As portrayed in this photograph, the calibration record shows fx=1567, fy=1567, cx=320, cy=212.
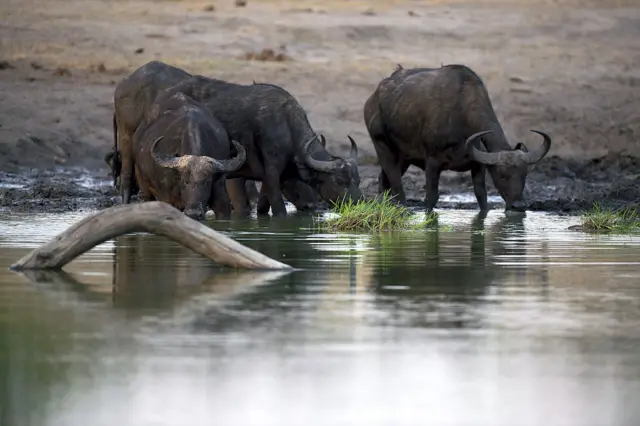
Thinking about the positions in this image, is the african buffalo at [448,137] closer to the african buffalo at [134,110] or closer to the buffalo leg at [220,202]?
the african buffalo at [134,110]

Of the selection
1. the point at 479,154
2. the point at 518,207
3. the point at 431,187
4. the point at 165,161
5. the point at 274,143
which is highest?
the point at 274,143

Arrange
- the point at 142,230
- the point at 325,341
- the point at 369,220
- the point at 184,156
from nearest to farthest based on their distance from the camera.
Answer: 1. the point at 325,341
2. the point at 142,230
3. the point at 369,220
4. the point at 184,156

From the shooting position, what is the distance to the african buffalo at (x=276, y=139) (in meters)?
20.6

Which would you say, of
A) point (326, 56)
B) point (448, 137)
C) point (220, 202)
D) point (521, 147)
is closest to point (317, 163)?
point (220, 202)

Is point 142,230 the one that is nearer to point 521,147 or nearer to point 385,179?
point 521,147

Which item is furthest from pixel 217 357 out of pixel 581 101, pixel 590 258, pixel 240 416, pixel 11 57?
pixel 11 57

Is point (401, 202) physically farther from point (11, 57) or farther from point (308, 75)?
point (11, 57)

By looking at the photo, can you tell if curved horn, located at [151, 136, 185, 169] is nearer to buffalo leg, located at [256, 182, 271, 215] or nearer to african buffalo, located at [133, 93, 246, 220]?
african buffalo, located at [133, 93, 246, 220]

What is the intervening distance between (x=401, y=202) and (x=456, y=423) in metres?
16.2

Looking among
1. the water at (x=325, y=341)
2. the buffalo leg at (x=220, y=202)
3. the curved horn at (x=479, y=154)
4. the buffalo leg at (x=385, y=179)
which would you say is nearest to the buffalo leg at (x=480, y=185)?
the curved horn at (x=479, y=154)

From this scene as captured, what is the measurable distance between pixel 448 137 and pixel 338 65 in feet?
30.3

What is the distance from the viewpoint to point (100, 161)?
26078mm

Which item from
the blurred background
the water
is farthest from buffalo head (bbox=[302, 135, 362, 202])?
the water

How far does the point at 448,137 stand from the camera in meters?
21.7
